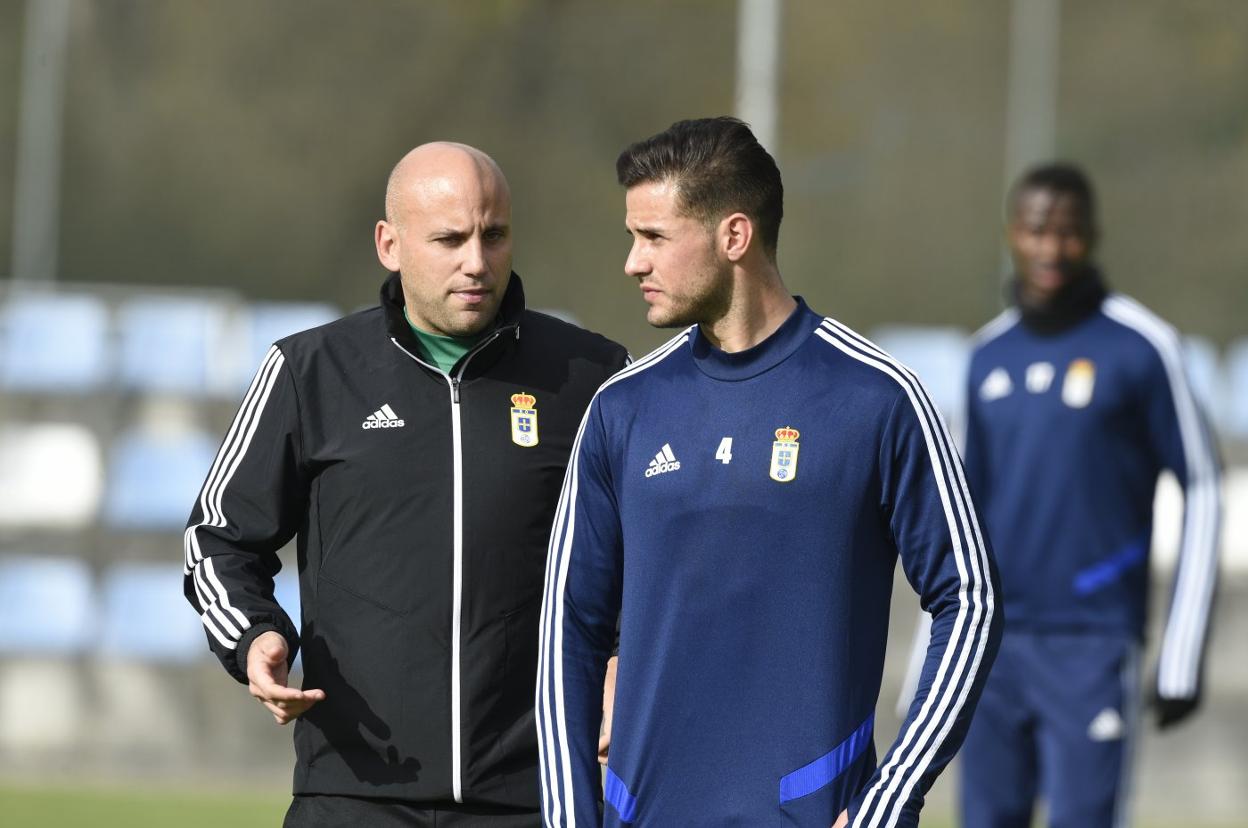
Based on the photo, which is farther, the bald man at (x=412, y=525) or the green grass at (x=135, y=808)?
the green grass at (x=135, y=808)

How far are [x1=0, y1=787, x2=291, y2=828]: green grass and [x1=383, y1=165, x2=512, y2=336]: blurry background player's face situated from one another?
4.60 meters

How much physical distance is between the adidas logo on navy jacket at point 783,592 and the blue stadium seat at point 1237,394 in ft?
21.4

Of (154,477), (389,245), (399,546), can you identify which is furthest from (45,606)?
(399,546)

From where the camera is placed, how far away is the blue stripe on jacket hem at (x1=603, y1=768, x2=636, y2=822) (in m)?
3.39

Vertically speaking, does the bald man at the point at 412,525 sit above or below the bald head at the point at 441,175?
below

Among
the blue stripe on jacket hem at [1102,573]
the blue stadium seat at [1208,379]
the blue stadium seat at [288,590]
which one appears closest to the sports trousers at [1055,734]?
the blue stripe on jacket hem at [1102,573]

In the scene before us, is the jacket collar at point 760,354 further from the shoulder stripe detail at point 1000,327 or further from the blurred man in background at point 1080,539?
the shoulder stripe detail at point 1000,327

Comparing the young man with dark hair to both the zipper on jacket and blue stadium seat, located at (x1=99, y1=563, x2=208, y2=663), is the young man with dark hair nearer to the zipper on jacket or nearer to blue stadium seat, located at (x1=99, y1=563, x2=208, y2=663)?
the zipper on jacket

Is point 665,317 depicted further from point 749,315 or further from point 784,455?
point 784,455

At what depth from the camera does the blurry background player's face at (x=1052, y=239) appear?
611 centimetres

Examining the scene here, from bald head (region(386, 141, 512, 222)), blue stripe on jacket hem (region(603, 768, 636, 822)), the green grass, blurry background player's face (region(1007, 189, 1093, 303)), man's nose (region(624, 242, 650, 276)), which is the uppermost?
blurry background player's face (region(1007, 189, 1093, 303))

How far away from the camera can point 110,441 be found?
9.13m

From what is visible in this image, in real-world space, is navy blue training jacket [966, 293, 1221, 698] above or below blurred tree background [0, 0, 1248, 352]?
below

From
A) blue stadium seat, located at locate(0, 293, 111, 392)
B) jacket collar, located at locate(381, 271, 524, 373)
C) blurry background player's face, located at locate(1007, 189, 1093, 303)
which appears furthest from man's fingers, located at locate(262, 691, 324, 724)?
blue stadium seat, located at locate(0, 293, 111, 392)
